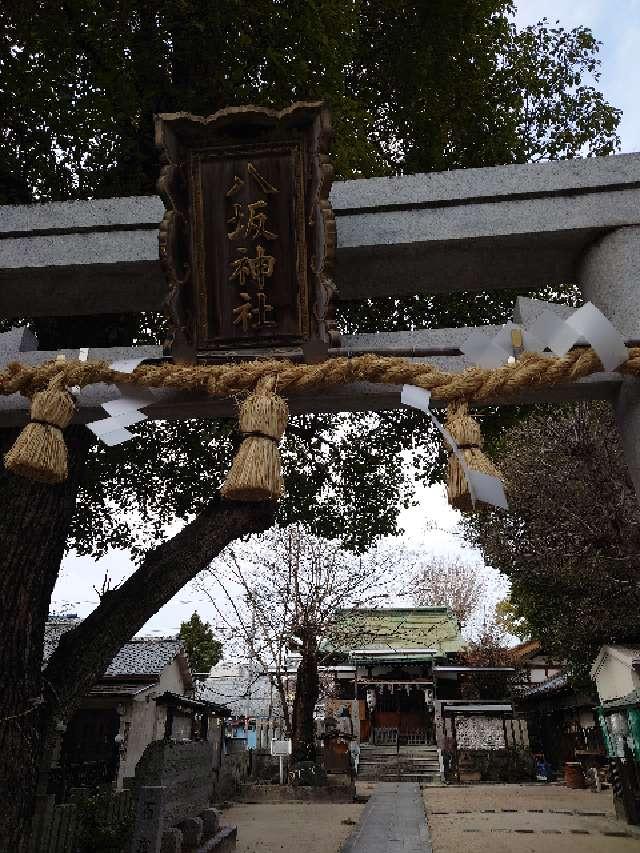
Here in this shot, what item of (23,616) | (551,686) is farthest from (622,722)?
(23,616)

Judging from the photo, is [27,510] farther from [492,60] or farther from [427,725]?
[427,725]

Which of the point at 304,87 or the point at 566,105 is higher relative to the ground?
the point at 566,105

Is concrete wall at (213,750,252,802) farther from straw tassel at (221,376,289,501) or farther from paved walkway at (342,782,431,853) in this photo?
straw tassel at (221,376,289,501)

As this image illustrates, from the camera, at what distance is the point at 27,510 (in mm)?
4172

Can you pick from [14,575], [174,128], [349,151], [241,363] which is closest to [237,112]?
[174,128]

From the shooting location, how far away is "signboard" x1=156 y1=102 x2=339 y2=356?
2.71 meters

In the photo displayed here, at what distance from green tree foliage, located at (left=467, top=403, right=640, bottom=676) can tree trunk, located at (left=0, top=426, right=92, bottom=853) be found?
9.04m

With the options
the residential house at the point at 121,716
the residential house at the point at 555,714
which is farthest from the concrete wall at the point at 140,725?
the residential house at the point at 555,714

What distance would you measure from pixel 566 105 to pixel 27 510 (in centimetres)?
665

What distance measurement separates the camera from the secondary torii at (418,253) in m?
2.66

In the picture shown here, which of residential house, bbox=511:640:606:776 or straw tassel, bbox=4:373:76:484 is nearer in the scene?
straw tassel, bbox=4:373:76:484

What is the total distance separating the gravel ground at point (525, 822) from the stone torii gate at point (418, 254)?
345 inches

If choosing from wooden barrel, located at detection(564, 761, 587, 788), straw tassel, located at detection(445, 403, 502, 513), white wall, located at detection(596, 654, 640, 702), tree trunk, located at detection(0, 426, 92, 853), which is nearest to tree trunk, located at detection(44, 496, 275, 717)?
tree trunk, located at detection(0, 426, 92, 853)

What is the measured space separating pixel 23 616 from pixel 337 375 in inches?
114
